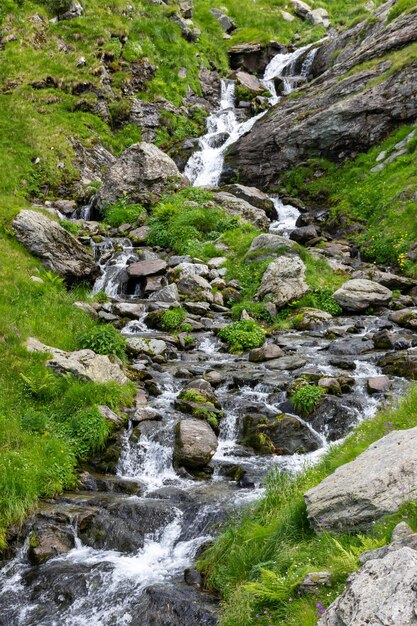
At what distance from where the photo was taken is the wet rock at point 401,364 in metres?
13.5

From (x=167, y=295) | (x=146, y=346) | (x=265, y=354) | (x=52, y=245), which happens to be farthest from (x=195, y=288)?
(x=265, y=354)

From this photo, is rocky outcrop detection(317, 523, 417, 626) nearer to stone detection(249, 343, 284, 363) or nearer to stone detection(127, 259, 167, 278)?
stone detection(249, 343, 284, 363)

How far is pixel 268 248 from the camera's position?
2195 cm

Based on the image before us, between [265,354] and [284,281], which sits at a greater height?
[284,281]

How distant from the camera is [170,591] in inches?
290

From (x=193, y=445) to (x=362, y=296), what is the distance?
10491mm

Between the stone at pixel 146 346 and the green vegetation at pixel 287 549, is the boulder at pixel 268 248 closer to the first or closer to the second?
the stone at pixel 146 346

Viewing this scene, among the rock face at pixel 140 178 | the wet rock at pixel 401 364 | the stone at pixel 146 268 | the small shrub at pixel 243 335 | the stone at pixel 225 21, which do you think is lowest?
the wet rock at pixel 401 364

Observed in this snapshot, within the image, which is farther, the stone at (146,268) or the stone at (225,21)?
the stone at (225,21)

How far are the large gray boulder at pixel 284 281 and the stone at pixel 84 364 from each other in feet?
25.9

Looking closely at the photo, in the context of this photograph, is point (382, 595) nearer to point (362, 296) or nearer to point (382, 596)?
point (382, 596)

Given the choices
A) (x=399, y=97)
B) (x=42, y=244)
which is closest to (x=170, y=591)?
(x=42, y=244)

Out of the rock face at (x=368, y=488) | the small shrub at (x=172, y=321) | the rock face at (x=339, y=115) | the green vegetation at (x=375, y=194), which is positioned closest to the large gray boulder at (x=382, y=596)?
the rock face at (x=368, y=488)

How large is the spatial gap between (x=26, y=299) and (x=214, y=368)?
567 cm
